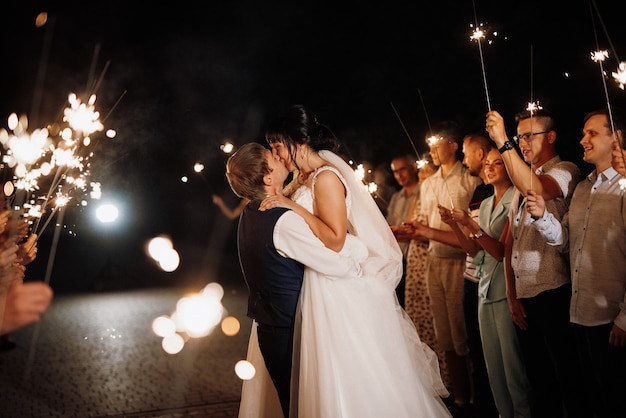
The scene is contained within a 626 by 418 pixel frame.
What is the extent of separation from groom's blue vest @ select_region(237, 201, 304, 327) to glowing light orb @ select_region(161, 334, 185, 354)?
4.93 meters

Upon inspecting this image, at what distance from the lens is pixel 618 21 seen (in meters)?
4.40

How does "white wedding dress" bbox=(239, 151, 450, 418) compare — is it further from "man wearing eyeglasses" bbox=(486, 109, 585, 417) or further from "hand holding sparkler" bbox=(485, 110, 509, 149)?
"hand holding sparkler" bbox=(485, 110, 509, 149)

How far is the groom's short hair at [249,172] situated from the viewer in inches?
127

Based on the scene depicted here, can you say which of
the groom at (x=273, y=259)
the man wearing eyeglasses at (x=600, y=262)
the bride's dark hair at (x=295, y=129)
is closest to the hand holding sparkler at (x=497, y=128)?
the man wearing eyeglasses at (x=600, y=262)

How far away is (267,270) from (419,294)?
3187mm

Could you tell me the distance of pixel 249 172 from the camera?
3.22 metres

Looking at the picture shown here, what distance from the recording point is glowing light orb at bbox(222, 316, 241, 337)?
869 cm

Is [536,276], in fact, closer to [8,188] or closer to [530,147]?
[530,147]

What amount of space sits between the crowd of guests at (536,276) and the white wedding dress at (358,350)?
0.91 meters

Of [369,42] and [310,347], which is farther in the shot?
[369,42]

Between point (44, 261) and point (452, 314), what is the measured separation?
668 inches

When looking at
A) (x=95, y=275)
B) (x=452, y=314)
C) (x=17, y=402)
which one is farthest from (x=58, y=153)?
(x=95, y=275)

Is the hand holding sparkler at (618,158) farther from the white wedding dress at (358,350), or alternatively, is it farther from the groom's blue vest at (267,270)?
the groom's blue vest at (267,270)

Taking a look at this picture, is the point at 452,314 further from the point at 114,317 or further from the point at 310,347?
the point at 114,317
